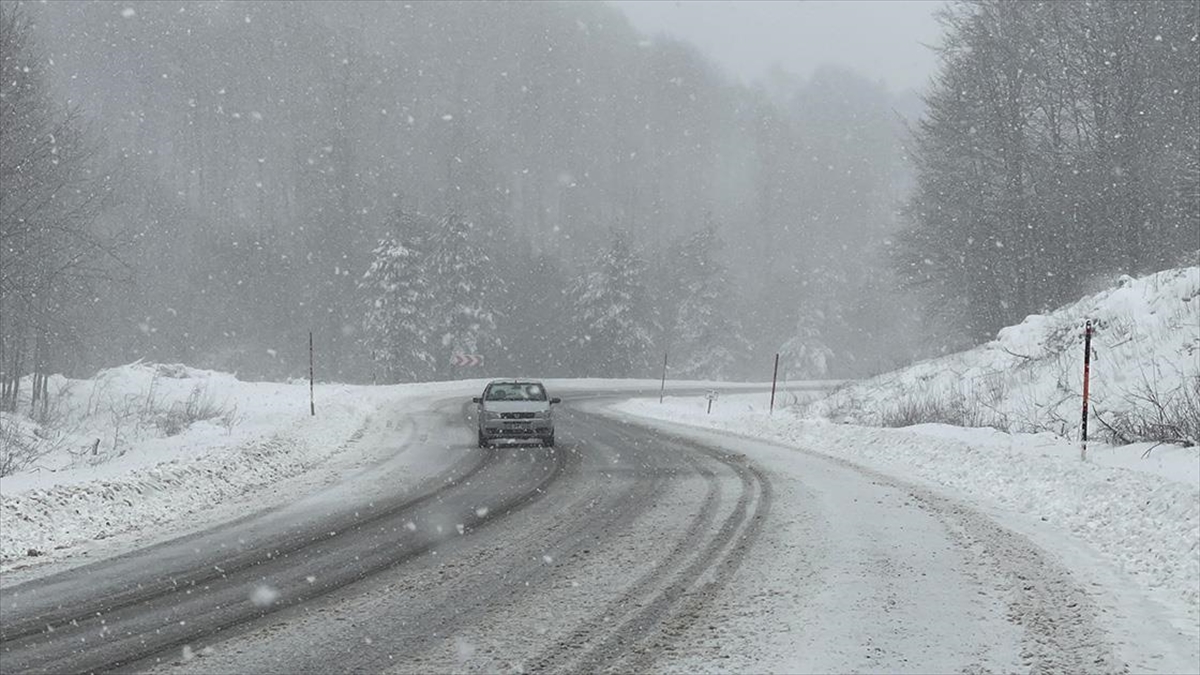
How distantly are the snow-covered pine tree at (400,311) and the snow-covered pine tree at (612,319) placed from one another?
39.7 feet

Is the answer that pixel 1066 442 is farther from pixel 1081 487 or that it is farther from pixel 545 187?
pixel 545 187

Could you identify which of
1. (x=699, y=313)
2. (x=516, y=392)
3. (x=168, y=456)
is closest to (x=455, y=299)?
(x=699, y=313)

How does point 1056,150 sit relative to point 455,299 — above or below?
above

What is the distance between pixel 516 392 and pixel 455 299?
45175mm

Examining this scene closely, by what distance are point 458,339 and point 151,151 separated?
50011 millimetres

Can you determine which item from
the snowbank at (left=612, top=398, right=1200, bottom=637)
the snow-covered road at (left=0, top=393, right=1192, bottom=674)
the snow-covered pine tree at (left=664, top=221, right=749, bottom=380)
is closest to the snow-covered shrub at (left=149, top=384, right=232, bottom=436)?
the snow-covered road at (left=0, top=393, right=1192, bottom=674)

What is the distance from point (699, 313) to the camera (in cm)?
7725

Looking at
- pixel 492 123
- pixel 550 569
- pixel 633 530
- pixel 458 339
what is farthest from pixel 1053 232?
pixel 492 123

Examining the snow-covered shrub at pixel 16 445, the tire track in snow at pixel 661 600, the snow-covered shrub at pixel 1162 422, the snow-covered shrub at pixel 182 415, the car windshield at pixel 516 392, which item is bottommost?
the snow-covered shrub at pixel 16 445

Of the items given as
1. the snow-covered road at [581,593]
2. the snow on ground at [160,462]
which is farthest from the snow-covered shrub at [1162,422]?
the snow on ground at [160,462]

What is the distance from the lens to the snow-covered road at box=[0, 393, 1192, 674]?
4758 mm

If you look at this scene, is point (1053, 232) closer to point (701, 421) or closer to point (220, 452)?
point (701, 421)

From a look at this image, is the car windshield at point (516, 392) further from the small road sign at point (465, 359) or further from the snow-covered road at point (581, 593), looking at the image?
the small road sign at point (465, 359)

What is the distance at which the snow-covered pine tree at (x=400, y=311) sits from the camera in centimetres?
6044
